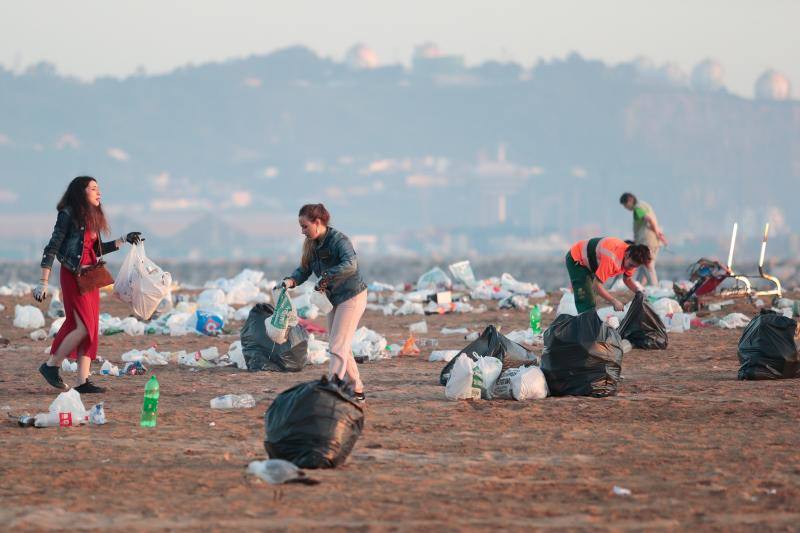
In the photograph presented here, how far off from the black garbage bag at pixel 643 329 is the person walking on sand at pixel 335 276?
12.6 ft

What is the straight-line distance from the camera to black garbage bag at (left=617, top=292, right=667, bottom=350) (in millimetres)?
11109

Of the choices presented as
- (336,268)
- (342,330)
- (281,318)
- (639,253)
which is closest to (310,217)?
(336,268)

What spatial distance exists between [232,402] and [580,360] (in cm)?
194

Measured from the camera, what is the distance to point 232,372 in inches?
396

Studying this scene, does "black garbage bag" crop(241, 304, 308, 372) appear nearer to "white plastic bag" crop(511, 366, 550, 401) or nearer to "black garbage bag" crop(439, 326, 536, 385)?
"black garbage bag" crop(439, 326, 536, 385)

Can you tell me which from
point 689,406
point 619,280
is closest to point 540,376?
point 689,406

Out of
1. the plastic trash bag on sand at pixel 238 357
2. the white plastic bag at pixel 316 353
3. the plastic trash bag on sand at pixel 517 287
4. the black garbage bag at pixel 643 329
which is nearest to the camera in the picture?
the plastic trash bag on sand at pixel 238 357

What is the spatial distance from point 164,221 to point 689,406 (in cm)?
15566

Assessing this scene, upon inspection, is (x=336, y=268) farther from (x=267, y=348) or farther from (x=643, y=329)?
(x=643, y=329)

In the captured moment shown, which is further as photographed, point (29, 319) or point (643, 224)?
point (643, 224)

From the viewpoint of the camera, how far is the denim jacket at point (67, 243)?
8.15 metres

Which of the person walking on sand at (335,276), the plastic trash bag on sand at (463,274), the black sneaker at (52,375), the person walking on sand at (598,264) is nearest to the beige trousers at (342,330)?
the person walking on sand at (335,276)

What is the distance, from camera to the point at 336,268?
7598 millimetres

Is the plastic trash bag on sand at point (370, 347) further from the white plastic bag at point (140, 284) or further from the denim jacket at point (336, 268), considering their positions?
the denim jacket at point (336, 268)
